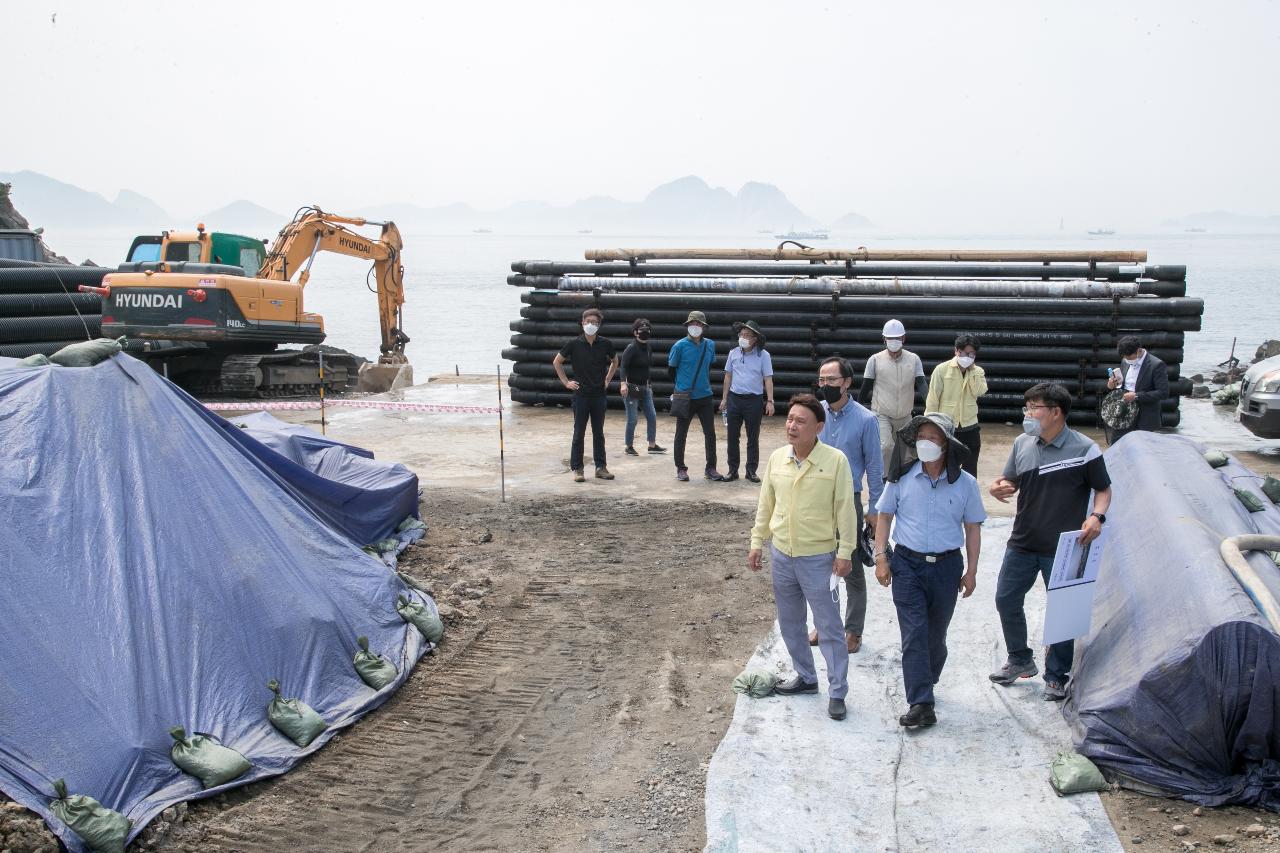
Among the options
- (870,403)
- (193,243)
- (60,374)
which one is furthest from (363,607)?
(193,243)

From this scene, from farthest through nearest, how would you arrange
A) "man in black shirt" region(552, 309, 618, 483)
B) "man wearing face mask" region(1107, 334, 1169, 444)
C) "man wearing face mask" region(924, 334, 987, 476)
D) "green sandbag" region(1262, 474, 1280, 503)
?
"man in black shirt" region(552, 309, 618, 483) < "man wearing face mask" region(1107, 334, 1169, 444) < "man wearing face mask" region(924, 334, 987, 476) < "green sandbag" region(1262, 474, 1280, 503)

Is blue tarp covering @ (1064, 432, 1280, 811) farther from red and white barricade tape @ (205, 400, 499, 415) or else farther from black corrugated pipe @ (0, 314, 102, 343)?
black corrugated pipe @ (0, 314, 102, 343)

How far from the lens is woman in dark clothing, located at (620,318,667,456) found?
12844mm

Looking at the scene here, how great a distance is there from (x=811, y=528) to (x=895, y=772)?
1.23m

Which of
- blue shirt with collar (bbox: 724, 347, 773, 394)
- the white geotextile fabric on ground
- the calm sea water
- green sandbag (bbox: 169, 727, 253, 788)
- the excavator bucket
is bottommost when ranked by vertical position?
the calm sea water

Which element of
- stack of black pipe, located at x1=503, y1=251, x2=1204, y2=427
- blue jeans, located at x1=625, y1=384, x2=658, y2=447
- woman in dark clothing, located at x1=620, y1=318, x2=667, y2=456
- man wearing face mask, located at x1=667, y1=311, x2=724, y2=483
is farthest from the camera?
stack of black pipe, located at x1=503, y1=251, x2=1204, y2=427

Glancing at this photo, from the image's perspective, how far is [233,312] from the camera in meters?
18.8

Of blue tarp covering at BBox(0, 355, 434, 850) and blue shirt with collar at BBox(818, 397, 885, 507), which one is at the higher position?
blue shirt with collar at BBox(818, 397, 885, 507)

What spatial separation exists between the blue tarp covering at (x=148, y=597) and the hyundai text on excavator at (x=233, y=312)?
A: 39.0ft

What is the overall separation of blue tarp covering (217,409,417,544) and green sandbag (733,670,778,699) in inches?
126

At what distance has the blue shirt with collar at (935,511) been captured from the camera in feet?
18.3

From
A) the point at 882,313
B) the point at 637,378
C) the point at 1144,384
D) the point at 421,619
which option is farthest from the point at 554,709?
the point at 882,313

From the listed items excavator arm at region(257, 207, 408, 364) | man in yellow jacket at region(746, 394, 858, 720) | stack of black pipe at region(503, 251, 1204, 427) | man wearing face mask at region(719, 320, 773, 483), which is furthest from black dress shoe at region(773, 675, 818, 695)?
excavator arm at region(257, 207, 408, 364)

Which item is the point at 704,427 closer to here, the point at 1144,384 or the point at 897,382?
the point at 897,382
